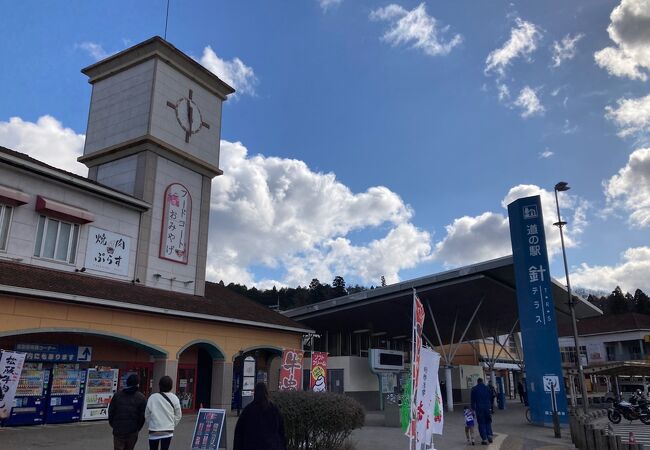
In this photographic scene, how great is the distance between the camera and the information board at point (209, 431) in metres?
9.39

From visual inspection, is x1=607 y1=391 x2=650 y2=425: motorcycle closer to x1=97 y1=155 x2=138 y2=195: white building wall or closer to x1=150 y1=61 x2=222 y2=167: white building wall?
x1=150 y1=61 x2=222 y2=167: white building wall

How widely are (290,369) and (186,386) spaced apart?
7.20m

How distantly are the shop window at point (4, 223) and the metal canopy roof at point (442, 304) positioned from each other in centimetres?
1811

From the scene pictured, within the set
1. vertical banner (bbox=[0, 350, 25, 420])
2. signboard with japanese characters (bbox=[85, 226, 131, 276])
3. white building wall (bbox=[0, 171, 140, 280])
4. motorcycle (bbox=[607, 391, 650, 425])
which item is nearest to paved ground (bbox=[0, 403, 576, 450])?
vertical banner (bbox=[0, 350, 25, 420])

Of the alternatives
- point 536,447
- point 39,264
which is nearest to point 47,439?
point 39,264

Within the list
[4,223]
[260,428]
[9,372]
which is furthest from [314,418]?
[4,223]

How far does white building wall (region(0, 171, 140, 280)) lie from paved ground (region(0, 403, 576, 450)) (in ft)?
16.8

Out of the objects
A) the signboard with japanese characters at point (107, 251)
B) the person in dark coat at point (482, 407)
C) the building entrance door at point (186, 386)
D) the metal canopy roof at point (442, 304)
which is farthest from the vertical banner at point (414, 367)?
the metal canopy roof at point (442, 304)

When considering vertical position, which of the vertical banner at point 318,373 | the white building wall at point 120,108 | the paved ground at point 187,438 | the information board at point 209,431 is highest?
the white building wall at point 120,108

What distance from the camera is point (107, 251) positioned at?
18.7 meters

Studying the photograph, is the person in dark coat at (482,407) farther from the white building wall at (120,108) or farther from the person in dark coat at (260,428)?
the white building wall at (120,108)

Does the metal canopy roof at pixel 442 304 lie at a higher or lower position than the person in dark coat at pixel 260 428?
higher

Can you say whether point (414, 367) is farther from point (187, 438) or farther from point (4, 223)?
point (4, 223)

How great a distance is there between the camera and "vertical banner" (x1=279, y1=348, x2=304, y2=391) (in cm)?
1589
